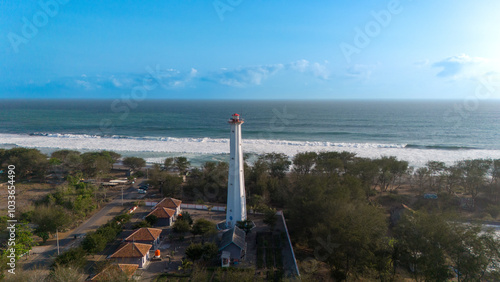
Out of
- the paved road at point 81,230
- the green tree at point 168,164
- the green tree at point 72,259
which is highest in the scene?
the green tree at point 168,164

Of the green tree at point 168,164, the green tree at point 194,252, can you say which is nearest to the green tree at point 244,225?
the green tree at point 194,252

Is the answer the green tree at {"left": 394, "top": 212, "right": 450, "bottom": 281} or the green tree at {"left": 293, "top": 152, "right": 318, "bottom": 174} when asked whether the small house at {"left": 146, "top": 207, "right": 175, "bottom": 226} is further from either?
the green tree at {"left": 293, "top": 152, "right": 318, "bottom": 174}

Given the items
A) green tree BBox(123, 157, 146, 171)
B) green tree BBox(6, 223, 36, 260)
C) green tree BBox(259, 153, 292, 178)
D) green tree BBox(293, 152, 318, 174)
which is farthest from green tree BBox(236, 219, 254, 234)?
green tree BBox(123, 157, 146, 171)

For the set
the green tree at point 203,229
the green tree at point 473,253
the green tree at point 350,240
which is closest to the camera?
the green tree at point 473,253

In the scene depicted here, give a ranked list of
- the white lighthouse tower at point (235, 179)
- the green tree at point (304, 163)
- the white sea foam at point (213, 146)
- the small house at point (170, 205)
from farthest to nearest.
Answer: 1. the white sea foam at point (213, 146)
2. the green tree at point (304, 163)
3. the small house at point (170, 205)
4. the white lighthouse tower at point (235, 179)

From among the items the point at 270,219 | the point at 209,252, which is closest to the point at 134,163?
the point at 270,219

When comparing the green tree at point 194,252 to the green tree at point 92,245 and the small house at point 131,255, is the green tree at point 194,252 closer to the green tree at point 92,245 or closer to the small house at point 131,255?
A: the small house at point 131,255

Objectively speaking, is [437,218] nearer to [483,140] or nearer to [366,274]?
[366,274]

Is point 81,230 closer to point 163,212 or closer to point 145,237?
point 163,212
